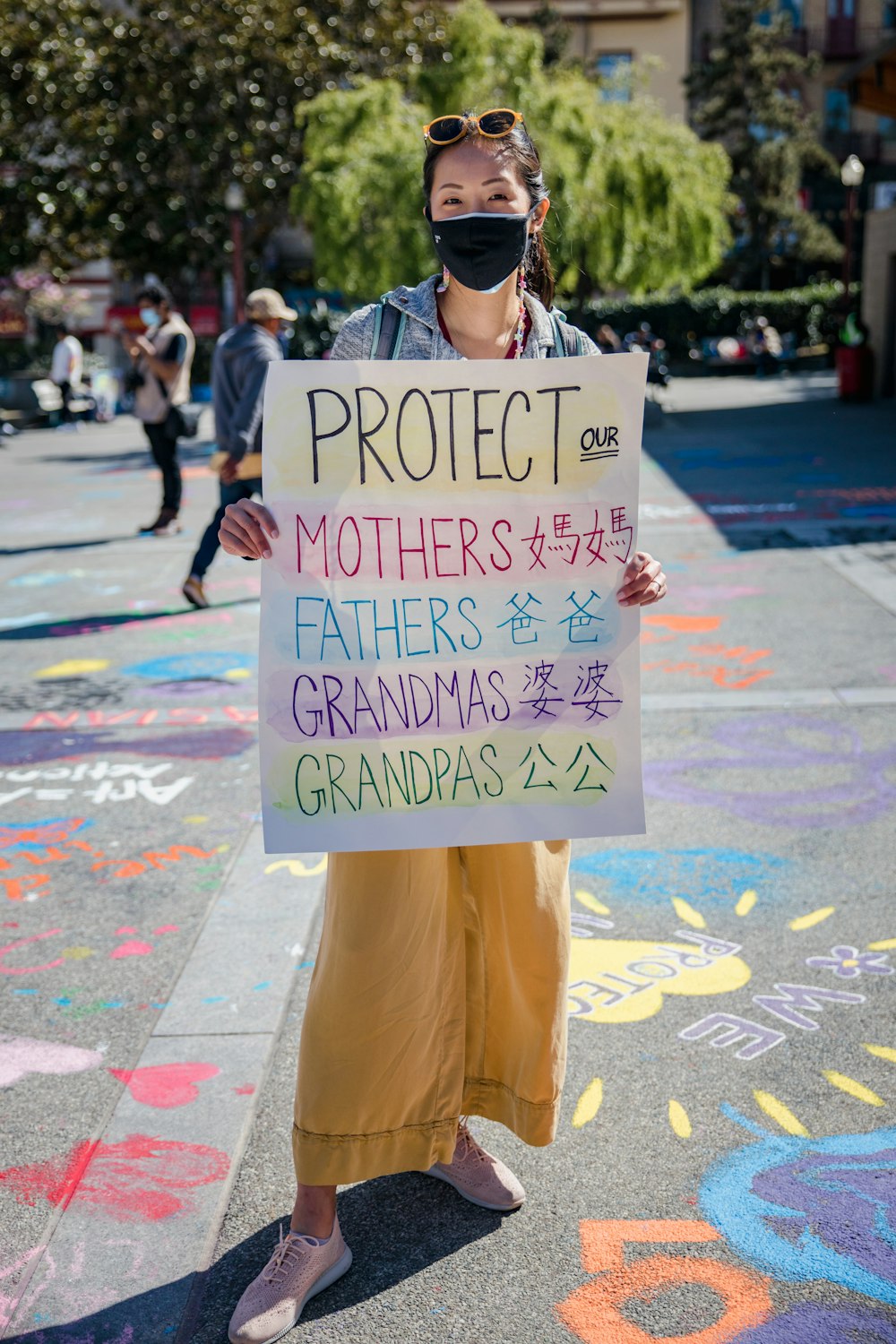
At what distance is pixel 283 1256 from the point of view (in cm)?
227

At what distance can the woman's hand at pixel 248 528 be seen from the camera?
87.6 inches

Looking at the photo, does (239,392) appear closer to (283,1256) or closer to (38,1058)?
(38,1058)

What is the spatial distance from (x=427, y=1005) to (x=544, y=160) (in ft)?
66.8

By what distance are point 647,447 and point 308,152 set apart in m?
10.3

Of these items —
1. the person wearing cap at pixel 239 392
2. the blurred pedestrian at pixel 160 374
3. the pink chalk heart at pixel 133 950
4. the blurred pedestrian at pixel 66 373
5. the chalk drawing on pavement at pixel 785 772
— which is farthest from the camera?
the blurred pedestrian at pixel 66 373

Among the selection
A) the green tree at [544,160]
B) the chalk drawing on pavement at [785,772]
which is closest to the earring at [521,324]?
the chalk drawing on pavement at [785,772]

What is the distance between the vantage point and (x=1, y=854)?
14.1 feet

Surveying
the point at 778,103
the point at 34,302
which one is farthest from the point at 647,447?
the point at 778,103

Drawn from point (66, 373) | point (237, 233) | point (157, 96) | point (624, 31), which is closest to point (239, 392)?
point (66, 373)

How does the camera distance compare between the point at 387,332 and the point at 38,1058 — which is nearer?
the point at 387,332

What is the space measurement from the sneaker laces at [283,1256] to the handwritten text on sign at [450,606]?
0.68 m

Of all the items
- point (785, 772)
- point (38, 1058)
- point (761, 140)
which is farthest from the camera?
point (761, 140)

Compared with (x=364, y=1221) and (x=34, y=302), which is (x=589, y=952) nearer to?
(x=364, y=1221)

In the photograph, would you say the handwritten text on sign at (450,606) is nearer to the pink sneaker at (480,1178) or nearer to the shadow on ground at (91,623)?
the pink sneaker at (480,1178)
